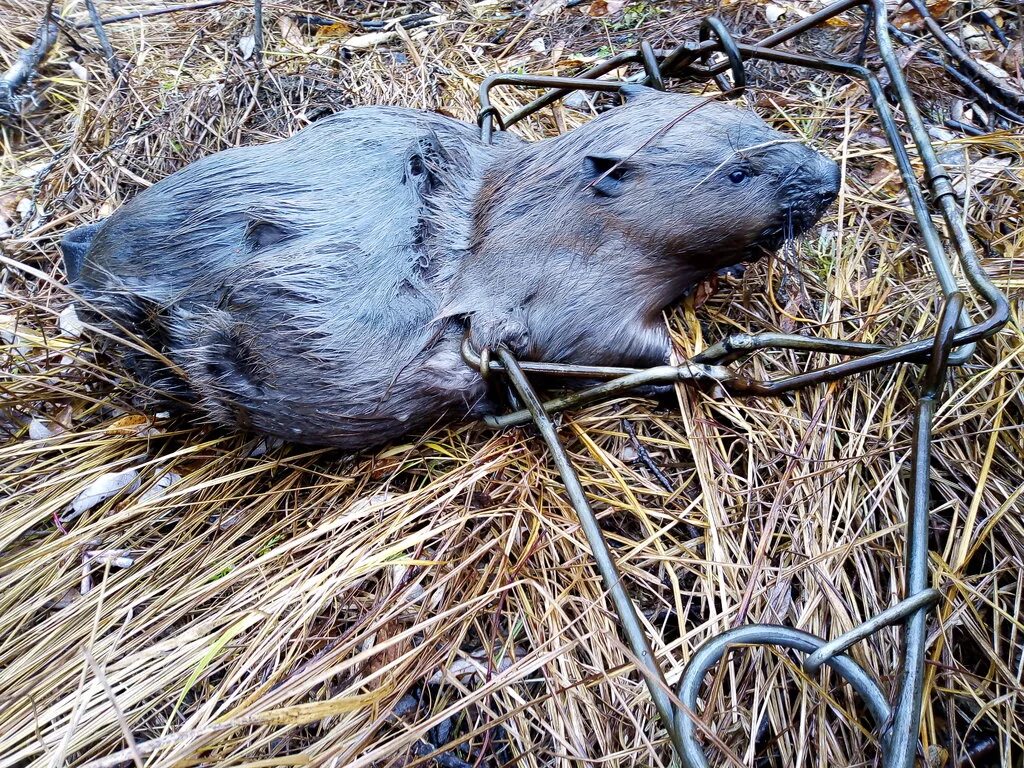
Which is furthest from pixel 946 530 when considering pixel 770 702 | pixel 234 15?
pixel 234 15

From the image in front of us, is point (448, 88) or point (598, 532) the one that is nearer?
point (598, 532)

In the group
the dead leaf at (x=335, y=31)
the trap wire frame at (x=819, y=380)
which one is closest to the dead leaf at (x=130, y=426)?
the trap wire frame at (x=819, y=380)

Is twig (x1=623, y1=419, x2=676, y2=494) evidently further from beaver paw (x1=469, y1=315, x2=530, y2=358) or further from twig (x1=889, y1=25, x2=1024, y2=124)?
twig (x1=889, y1=25, x2=1024, y2=124)

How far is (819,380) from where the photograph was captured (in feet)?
5.55

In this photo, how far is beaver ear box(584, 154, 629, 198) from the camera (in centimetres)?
186

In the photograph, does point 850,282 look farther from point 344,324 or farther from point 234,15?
point 234,15

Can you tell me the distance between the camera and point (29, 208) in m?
2.77

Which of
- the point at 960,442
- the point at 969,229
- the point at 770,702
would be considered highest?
the point at 969,229

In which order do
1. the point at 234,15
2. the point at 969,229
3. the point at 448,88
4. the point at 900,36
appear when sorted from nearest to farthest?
the point at 969,229 → the point at 900,36 → the point at 448,88 → the point at 234,15

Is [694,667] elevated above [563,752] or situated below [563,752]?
above

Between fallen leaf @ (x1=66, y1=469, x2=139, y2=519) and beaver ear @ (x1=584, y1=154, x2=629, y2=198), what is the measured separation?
67.2 inches

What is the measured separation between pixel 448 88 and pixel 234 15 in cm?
166

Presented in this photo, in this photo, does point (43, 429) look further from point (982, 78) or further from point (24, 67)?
point (982, 78)

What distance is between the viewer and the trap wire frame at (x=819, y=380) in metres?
1.20
